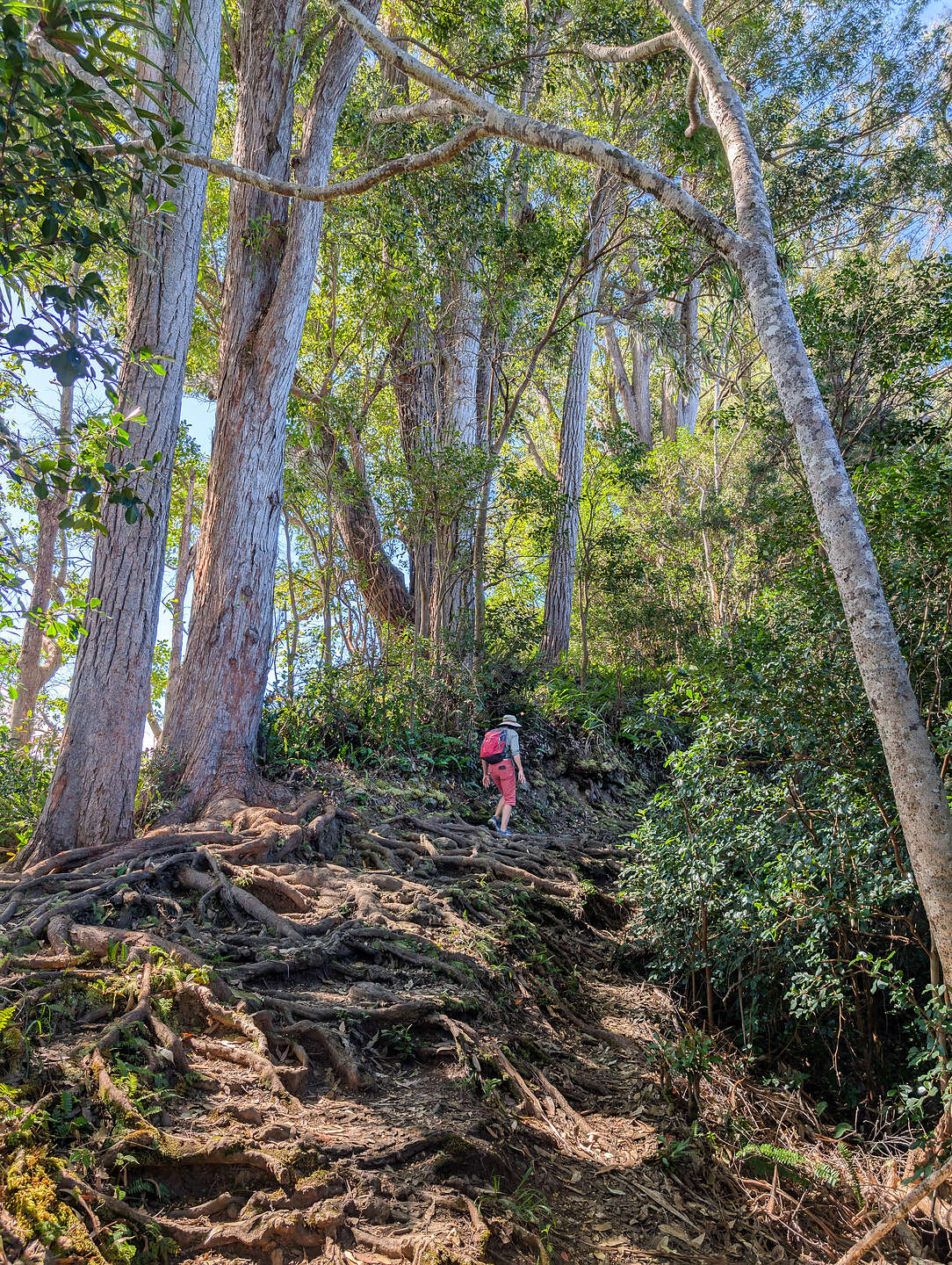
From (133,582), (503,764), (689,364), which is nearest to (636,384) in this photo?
(689,364)

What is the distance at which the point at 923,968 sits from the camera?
192 inches

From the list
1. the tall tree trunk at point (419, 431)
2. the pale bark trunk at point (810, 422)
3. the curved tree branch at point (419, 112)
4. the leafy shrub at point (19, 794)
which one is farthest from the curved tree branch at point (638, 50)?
the leafy shrub at point (19, 794)

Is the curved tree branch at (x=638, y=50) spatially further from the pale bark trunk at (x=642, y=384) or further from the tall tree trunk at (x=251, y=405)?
the pale bark trunk at (x=642, y=384)

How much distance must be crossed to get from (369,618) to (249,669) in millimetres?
6056

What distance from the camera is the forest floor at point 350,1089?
2.96 m

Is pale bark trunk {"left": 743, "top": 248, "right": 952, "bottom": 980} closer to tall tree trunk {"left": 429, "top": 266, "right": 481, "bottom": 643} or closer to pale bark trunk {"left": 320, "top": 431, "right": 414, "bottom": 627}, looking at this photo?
tall tree trunk {"left": 429, "top": 266, "right": 481, "bottom": 643}

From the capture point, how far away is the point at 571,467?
50.9ft

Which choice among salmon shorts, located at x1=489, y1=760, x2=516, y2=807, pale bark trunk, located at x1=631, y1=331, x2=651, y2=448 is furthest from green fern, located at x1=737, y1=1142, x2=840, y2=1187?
pale bark trunk, located at x1=631, y1=331, x2=651, y2=448

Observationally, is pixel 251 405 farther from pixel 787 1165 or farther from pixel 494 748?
pixel 787 1165

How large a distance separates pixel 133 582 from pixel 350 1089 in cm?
436

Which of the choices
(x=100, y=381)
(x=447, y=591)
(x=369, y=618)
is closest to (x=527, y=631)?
(x=447, y=591)

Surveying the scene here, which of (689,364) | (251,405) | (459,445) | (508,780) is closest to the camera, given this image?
(251,405)

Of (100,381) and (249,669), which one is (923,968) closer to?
(100,381)

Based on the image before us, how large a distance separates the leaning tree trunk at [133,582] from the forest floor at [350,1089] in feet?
1.67
